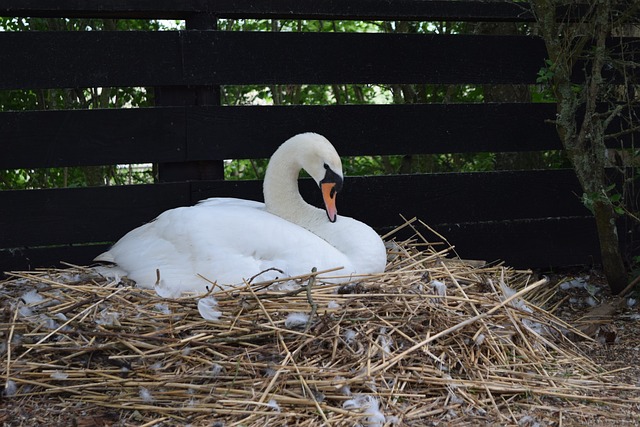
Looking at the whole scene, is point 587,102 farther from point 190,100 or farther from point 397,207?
point 190,100

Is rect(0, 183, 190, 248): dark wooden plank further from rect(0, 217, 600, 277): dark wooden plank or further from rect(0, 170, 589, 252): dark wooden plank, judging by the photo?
rect(0, 217, 600, 277): dark wooden plank

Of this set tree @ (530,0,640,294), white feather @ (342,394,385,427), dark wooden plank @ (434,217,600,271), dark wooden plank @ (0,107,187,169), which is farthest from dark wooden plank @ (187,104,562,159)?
white feather @ (342,394,385,427)

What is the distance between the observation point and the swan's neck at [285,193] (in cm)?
462

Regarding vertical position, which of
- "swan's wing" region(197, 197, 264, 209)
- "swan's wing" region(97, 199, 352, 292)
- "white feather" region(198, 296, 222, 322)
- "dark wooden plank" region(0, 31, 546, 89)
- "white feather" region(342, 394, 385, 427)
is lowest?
"white feather" region(342, 394, 385, 427)

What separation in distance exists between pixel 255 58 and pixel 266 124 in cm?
40

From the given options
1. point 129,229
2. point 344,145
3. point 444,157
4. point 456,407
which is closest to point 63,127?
point 129,229

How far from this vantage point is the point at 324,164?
448 cm

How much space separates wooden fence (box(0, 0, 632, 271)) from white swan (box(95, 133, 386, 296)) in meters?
0.54

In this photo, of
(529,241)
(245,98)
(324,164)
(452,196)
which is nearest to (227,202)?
(324,164)

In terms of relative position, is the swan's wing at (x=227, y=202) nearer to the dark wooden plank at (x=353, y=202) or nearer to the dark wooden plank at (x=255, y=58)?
the dark wooden plank at (x=353, y=202)

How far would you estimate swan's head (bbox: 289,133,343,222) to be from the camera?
4430 millimetres

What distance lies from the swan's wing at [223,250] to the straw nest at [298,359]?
152 millimetres

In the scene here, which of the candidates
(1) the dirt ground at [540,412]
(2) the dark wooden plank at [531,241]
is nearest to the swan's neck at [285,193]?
(2) the dark wooden plank at [531,241]

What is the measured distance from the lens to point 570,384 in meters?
3.73
